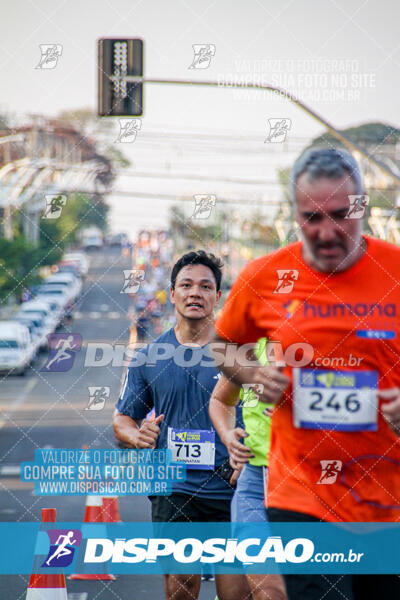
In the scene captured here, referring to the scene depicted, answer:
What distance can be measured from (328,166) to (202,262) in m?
2.38

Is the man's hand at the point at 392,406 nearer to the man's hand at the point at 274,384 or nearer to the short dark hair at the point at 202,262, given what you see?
the man's hand at the point at 274,384

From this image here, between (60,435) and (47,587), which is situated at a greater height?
(60,435)

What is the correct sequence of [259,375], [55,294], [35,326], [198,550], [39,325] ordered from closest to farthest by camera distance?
[259,375]
[198,550]
[35,326]
[39,325]
[55,294]

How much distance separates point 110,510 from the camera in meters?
9.72

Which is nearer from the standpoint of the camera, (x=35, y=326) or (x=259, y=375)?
(x=259, y=375)

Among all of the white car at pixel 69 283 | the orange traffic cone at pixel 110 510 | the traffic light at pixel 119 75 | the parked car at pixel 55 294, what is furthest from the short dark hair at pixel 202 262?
the white car at pixel 69 283

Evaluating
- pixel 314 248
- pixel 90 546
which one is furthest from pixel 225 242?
pixel 314 248

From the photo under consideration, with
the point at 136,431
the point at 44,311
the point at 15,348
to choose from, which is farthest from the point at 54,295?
the point at 136,431

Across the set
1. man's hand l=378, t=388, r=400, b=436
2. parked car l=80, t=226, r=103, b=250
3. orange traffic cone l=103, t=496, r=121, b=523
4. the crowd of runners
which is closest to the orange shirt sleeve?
the crowd of runners

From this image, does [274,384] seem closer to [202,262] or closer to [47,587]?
[202,262]

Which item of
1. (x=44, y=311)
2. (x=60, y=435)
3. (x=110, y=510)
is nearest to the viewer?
(x=110, y=510)

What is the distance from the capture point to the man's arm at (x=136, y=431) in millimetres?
5719

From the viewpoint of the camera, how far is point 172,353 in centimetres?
604

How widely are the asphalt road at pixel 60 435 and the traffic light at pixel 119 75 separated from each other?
1.73 metres
